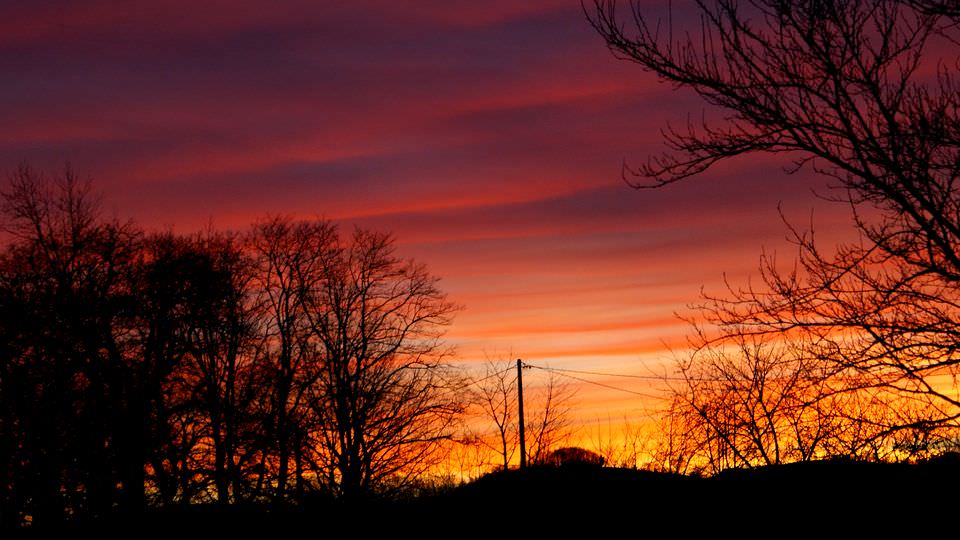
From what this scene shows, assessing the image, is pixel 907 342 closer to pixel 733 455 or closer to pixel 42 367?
pixel 733 455

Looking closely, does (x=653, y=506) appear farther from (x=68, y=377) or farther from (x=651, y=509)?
(x=68, y=377)

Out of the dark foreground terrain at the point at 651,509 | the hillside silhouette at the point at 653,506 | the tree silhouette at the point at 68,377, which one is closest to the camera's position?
the dark foreground terrain at the point at 651,509

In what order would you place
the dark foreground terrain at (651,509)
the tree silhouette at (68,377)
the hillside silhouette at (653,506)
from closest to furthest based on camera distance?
the dark foreground terrain at (651,509) → the hillside silhouette at (653,506) → the tree silhouette at (68,377)

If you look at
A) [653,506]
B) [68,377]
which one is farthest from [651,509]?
[68,377]

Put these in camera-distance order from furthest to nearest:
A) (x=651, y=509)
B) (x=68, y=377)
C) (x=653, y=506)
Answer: (x=68, y=377) < (x=653, y=506) < (x=651, y=509)

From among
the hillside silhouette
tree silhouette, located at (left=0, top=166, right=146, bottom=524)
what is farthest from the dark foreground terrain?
tree silhouette, located at (left=0, top=166, right=146, bottom=524)

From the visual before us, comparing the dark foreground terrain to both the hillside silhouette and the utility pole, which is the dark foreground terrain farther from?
the utility pole

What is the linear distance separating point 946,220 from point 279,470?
27066mm

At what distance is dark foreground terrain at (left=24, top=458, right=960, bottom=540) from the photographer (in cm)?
989

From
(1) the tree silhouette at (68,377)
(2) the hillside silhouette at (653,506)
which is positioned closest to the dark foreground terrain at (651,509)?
(2) the hillside silhouette at (653,506)

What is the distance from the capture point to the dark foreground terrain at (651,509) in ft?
32.4

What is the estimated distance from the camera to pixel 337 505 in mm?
14078

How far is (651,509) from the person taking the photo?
36.4 feet

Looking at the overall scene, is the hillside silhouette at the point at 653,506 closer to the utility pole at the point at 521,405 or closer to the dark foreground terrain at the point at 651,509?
the dark foreground terrain at the point at 651,509
